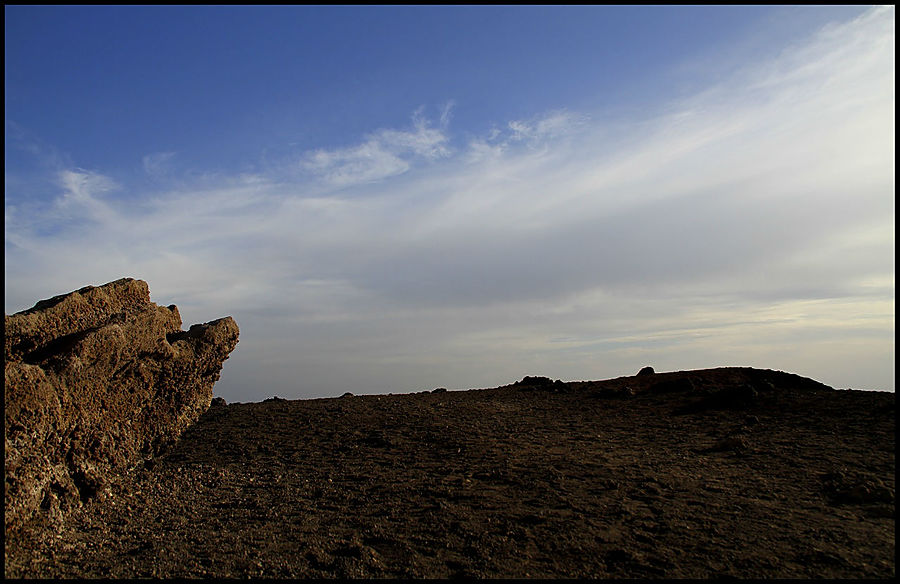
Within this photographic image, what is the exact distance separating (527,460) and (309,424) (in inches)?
214

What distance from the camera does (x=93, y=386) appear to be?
6.60 metres

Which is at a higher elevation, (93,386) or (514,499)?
(93,386)

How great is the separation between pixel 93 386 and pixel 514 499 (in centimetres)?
501

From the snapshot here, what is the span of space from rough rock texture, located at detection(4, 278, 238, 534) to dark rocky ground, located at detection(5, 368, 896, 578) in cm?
37

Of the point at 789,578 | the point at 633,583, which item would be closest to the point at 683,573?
the point at 633,583

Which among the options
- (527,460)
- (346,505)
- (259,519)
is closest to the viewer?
(259,519)

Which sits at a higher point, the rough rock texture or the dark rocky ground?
the rough rock texture

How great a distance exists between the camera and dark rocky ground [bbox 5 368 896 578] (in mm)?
5582

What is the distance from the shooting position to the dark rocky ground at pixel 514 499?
5.58 meters

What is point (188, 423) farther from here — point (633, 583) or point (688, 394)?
point (688, 394)

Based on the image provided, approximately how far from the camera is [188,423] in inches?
332

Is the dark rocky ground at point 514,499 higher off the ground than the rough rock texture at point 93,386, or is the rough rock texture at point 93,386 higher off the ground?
the rough rock texture at point 93,386

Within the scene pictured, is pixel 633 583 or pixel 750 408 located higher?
pixel 750 408

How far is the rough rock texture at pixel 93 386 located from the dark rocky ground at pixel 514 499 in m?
0.37
